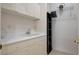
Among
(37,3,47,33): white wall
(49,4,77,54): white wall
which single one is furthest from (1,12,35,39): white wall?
(49,4,77,54): white wall

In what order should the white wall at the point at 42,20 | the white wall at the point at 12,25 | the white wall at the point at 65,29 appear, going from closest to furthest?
the white wall at the point at 12,25, the white wall at the point at 65,29, the white wall at the point at 42,20

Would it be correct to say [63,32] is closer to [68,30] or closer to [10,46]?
[68,30]

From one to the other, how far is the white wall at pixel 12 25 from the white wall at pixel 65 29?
1.10 metres

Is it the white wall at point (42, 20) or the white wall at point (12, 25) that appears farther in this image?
the white wall at point (42, 20)

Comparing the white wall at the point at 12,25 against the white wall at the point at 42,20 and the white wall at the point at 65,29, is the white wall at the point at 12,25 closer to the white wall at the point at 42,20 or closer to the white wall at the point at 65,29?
the white wall at the point at 42,20

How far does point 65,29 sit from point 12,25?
166cm

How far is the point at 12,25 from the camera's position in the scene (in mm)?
1555

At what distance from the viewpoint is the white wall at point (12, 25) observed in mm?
1332

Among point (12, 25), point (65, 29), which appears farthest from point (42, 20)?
point (12, 25)

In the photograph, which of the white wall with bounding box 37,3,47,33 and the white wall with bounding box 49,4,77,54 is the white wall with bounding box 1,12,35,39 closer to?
the white wall with bounding box 37,3,47,33

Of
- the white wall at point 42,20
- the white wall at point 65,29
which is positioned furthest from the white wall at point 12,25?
the white wall at point 65,29

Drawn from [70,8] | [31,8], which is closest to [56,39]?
[70,8]

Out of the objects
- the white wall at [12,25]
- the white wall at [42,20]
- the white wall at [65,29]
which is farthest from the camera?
the white wall at [42,20]

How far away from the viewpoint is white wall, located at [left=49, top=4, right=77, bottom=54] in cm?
239
